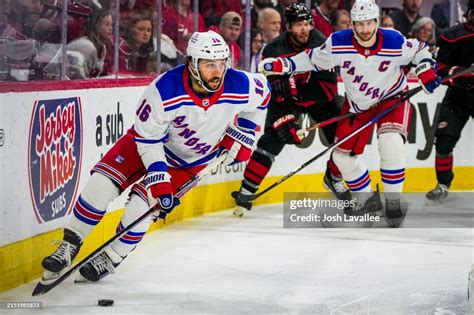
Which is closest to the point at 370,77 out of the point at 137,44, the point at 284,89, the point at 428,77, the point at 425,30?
the point at 428,77

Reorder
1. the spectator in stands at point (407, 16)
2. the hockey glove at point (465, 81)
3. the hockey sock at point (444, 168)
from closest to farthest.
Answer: the hockey glove at point (465, 81)
the hockey sock at point (444, 168)
the spectator in stands at point (407, 16)

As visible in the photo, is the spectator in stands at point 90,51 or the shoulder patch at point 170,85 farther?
the spectator in stands at point 90,51

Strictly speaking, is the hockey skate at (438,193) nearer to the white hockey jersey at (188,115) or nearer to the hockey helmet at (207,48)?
the white hockey jersey at (188,115)

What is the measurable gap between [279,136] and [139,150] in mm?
2413

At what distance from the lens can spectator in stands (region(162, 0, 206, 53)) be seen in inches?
285

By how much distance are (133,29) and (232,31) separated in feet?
4.07

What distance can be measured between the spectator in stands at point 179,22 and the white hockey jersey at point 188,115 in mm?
2058

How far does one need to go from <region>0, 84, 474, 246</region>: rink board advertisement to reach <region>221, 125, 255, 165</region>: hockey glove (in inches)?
30.4

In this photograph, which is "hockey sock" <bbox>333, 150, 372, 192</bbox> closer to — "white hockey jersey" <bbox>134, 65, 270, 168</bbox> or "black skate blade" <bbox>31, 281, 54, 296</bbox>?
"white hockey jersey" <bbox>134, 65, 270, 168</bbox>

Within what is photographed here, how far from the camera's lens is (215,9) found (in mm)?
7715

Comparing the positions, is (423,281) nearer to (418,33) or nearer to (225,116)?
(225,116)

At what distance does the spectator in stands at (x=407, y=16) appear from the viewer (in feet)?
27.8

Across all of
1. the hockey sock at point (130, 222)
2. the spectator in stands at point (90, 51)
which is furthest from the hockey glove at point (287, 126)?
the hockey sock at point (130, 222)

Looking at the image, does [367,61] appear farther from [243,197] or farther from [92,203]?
[92,203]
